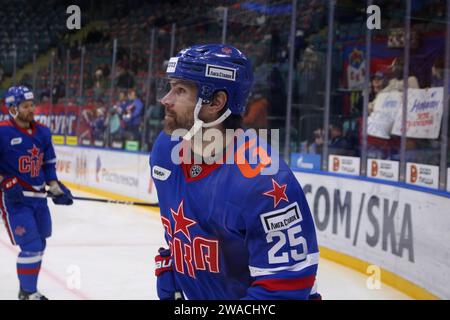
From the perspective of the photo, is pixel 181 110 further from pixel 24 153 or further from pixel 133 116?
pixel 133 116

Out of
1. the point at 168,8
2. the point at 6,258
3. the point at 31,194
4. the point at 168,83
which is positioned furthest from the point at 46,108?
the point at 168,83

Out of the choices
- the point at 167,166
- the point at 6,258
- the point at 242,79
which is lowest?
the point at 6,258

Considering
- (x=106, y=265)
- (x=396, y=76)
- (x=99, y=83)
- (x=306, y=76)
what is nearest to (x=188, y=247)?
(x=106, y=265)

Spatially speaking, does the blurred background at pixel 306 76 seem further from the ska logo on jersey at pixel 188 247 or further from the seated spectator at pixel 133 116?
the ska logo on jersey at pixel 188 247

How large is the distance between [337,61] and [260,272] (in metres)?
4.63

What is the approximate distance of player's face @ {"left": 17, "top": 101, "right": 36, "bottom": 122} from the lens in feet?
13.8

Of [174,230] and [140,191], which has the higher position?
[174,230]

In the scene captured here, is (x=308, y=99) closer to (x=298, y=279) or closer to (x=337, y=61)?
(x=337, y=61)

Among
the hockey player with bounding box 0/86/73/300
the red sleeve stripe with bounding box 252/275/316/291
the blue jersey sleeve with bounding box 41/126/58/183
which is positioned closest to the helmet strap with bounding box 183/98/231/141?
the red sleeve stripe with bounding box 252/275/316/291

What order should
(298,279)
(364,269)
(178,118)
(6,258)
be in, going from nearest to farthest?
(298,279), (178,118), (364,269), (6,258)

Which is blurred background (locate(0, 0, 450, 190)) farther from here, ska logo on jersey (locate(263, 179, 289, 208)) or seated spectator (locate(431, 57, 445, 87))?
ska logo on jersey (locate(263, 179, 289, 208))

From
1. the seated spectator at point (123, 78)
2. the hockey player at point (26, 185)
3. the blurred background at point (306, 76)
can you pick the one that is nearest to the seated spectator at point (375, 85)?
the blurred background at point (306, 76)

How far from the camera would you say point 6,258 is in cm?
537

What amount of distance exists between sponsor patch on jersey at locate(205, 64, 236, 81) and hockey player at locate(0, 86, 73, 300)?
2.77 m
